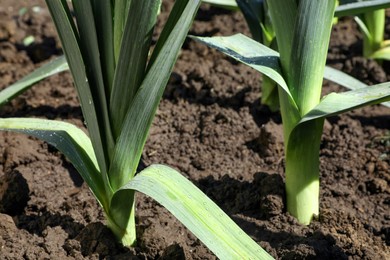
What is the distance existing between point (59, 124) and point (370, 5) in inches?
34.1

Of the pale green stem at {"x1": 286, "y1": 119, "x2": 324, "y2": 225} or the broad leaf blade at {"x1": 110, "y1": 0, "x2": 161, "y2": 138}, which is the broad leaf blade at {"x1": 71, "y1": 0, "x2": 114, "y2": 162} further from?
the pale green stem at {"x1": 286, "y1": 119, "x2": 324, "y2": 225}

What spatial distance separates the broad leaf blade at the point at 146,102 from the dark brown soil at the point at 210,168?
218mm

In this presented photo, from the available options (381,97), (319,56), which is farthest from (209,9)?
(381,97)

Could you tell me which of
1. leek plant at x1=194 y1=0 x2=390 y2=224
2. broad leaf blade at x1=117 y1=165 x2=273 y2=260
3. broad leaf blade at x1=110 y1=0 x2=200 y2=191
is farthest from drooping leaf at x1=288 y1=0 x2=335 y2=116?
broad leaf blade at x1=117 y1=165 x2=273 y2=260

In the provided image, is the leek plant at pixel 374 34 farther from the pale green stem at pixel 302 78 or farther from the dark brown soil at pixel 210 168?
the pale green stem at pixel 302 78

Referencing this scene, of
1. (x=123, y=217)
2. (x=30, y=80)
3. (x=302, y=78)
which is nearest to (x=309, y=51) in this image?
(x=302, y=78)

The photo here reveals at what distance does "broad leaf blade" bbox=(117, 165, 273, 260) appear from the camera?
1.46 metres

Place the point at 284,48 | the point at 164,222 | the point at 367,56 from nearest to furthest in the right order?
→ the point at 284,48 < the point at 164,222 < the point at 367,56

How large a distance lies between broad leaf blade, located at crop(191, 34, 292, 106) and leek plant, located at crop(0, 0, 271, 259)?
0.21 meters

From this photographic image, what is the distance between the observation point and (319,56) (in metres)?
1.75

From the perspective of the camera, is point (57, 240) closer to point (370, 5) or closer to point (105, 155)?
point (105, 155)

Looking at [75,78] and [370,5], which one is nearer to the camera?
[75,78]

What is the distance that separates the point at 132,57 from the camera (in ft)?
5.26

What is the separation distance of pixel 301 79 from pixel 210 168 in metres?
0.58
